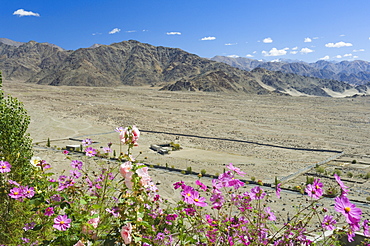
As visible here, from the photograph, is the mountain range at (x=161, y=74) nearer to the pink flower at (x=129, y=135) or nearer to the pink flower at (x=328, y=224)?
the pink flower at (x=328, y=224)

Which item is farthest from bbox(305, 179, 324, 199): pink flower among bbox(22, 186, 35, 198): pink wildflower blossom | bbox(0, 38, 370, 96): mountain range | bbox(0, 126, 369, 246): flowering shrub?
bbox(0, 38, 370, 96): mountain range

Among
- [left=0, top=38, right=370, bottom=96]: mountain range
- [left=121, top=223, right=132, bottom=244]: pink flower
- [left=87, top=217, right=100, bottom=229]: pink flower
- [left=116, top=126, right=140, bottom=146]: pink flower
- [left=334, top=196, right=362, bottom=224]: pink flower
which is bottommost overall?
[left=87, top=217, right=100, bottom=229]: pink flower

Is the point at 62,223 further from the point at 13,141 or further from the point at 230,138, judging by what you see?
the point at 230,138

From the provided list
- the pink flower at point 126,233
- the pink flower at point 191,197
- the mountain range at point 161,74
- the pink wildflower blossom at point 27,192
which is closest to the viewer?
the pink flower at point 126,233

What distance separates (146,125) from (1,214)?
30.4 m

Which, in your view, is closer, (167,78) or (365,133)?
(365,133)

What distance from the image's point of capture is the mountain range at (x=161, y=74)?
100625 millimetres

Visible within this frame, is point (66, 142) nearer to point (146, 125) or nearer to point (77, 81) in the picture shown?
point (146, 125)

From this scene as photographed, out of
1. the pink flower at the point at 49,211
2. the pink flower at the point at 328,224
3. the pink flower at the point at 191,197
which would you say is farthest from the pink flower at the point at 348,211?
the pink flower at the point at 49,211

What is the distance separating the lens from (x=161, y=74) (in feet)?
446

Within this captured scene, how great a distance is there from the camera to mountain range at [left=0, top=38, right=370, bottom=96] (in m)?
101

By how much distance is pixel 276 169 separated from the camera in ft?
60.6

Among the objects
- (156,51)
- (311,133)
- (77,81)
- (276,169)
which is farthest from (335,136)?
(156,51)

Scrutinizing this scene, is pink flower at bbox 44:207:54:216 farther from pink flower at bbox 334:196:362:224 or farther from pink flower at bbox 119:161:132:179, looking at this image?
pink flower at bbox 334:196:362:224
